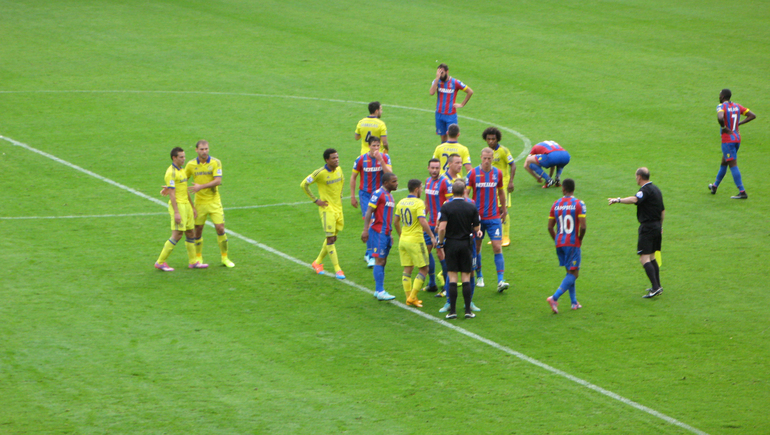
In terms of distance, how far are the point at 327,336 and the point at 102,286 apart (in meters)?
4.16

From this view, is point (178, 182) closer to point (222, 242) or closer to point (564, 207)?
point (222, 242)

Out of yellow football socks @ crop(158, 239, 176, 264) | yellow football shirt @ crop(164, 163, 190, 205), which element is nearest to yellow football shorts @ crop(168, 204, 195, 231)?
yellow football shirt @ crop(164, 163, 190, 205)

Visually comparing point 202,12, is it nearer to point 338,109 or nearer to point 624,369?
point 338,109

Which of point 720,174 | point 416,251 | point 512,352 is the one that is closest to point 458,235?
point 416,251

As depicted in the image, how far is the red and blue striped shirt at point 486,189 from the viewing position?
45.1ft

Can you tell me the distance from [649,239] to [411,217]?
12.1 feet

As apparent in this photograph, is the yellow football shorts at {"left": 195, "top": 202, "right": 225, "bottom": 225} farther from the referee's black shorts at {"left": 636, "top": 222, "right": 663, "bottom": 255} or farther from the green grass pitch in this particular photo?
the referee's black shorts at {"left": 636, "top": 222, "right": 663, "bottom": 255}

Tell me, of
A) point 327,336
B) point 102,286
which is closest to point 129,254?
point 102,286

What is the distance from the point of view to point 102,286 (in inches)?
548

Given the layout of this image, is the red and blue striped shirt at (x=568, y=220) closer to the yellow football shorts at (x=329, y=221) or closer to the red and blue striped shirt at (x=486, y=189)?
the red and blue striped shirt at (x=486, y=189)

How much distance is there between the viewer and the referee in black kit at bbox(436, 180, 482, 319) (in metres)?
12.5

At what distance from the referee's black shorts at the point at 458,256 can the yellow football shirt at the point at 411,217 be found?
573 millimetres

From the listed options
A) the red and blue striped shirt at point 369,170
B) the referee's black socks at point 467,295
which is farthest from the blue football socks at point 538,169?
the referee's black socks at point 467,295

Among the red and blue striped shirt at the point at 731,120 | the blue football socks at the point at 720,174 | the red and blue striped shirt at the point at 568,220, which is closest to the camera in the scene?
the red and blue striped shirt at the point at 568,220
